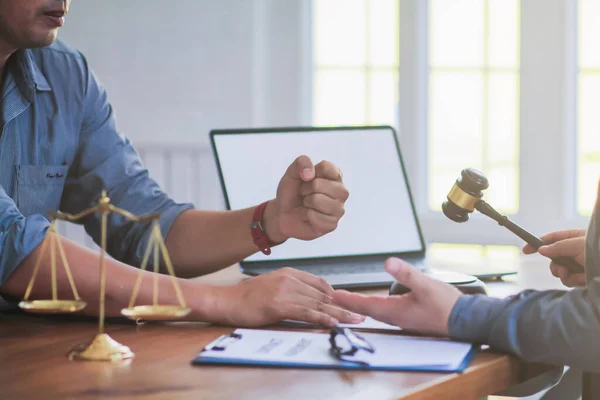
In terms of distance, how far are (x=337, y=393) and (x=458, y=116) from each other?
3.26m

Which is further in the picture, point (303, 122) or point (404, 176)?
point (303, 122)

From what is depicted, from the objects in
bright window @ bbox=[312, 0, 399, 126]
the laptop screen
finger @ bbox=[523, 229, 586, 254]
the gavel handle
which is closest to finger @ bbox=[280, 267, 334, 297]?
the gavel handle

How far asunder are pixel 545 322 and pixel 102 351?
0.52 m

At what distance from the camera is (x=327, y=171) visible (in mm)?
1573

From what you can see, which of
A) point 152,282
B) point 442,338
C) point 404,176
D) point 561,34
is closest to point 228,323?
point 152,282

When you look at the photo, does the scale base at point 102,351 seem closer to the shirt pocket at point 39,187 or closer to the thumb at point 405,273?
the thumb at point 405,273

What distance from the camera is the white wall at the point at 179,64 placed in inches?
171

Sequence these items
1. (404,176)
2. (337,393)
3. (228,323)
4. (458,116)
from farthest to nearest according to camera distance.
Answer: (458,116), (404,176), (228,323), (337,393)

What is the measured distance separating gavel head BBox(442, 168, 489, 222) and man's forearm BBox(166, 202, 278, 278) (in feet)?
1.14

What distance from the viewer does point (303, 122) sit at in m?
4.38

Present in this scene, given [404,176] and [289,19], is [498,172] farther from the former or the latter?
[404,176]

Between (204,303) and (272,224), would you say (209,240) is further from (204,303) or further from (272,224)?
(204,303)

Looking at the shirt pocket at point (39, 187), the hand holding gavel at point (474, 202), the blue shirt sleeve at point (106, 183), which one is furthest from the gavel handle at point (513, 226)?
the shirt pocket at point (39, 187)

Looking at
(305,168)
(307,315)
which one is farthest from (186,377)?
(305,168)
